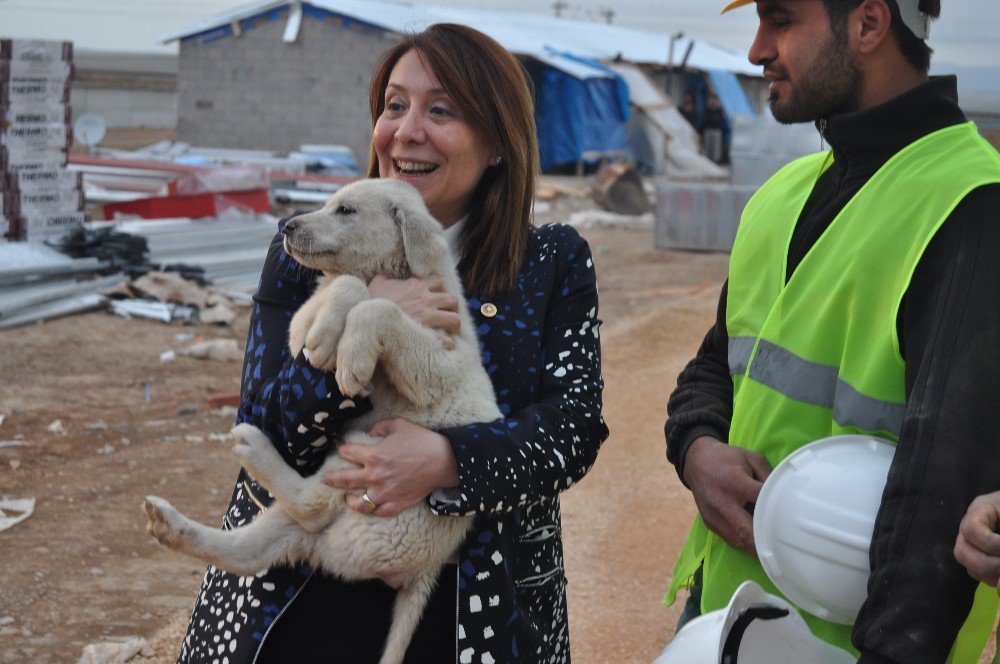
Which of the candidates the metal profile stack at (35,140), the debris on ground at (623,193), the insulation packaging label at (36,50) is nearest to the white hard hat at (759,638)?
the metal profile stack at (35,140)

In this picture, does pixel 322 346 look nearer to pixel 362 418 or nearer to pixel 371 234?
pixel 362 418

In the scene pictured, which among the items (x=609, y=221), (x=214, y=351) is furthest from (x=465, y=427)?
(x=609, y=221)

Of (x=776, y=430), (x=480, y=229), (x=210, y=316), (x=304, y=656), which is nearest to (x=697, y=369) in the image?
(x=776, y=430)

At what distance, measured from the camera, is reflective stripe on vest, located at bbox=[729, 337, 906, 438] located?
96.0 inches

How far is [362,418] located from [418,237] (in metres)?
0.51

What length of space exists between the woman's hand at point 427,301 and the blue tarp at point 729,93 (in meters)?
37.0

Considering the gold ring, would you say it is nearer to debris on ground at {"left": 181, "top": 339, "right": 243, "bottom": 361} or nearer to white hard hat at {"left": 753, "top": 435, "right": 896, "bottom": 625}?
white hard hat at {"left": 753, "top": 435, "right": 896, "bottom": 625}

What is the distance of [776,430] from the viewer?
8.87ft

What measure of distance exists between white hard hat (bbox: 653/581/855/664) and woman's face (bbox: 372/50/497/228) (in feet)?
4.50

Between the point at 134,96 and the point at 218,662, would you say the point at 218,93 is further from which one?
the point at 218,662

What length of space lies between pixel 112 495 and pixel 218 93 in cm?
2510

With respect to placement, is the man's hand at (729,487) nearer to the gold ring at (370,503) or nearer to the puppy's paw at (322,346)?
the gold ring at (370,503)

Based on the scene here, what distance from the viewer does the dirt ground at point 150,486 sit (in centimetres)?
549

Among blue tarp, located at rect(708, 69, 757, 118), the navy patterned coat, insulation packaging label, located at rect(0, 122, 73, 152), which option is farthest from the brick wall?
the navy patterned coat
